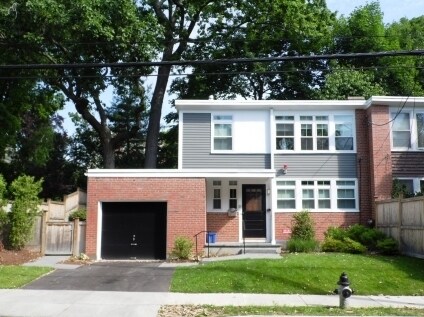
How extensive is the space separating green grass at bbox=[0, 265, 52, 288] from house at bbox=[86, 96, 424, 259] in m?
7.97

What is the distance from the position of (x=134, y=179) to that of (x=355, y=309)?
1130cm

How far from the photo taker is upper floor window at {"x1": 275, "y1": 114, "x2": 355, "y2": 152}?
23.3 meters

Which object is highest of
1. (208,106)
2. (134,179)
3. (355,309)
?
(208,106)

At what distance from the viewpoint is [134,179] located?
68.0ft

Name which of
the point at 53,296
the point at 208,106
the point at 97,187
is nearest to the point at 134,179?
the point at 97,187

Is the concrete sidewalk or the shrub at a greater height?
the shrub

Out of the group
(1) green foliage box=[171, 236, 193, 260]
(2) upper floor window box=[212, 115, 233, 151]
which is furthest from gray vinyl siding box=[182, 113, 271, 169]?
(1) green foliage box=[171, 236, 193, 260]

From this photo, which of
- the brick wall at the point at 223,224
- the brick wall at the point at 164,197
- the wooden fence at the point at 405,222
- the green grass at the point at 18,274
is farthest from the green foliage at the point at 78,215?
the wooden fence at the point at 405,222

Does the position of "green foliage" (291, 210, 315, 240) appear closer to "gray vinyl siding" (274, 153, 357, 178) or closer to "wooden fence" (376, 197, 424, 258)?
"gray vinyl siding" (274, 153, 357, 178)

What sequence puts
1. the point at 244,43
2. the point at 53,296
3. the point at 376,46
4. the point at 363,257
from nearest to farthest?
the point at 53,296 → the point at 363,257 → the point at 244,43 → the point at 376,46

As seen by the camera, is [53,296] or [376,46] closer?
[53,296]

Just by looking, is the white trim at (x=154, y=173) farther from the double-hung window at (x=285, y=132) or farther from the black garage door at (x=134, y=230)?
the double-hung window at (x=285, y=132)

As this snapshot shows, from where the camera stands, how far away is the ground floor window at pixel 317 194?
74.9 ft

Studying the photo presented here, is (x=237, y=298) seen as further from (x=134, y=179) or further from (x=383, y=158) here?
(x=383, y=158)
